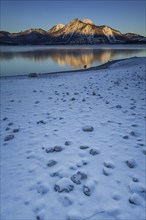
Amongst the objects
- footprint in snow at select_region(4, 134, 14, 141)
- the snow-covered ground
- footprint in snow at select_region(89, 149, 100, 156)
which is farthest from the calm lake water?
footprint in snow at select_region(89, 149, 100, 156)

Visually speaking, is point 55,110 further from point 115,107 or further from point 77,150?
point 77,150

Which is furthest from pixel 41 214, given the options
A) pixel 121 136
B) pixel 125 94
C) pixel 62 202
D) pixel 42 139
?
pixel 125 94

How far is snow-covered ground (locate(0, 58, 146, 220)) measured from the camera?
309 centimetres

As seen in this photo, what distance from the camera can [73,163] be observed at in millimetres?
4223

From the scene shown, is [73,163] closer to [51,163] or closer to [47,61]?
[51,163]

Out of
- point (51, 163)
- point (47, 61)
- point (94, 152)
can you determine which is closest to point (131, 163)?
point (94, 152)

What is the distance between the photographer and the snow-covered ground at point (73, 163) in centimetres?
309

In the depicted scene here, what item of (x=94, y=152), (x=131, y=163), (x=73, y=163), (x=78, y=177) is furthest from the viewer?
(x=94, y=152)

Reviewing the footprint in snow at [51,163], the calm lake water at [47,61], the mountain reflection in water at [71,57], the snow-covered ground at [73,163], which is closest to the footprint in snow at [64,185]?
the snow-covered ground at [73,163]

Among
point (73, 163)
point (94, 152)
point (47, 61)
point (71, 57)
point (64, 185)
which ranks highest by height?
point (71, 57)

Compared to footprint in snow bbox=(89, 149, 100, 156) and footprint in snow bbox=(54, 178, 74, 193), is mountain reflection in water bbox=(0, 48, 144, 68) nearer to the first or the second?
footprint in snow bbox=(89, 149, 100, 156)

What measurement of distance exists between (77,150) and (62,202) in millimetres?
1735

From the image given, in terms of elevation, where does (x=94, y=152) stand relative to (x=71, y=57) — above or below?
below

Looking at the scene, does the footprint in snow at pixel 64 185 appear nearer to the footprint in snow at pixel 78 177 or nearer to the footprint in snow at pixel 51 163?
the footprint in snow at pixel 78 177
